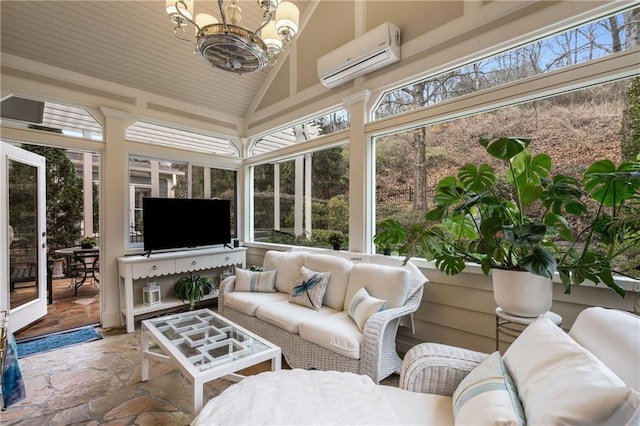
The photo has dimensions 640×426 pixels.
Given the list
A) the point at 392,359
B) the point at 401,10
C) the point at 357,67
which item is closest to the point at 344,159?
the point at 357,67

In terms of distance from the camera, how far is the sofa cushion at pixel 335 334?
85.7 inches

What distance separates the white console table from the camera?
359 centimetres

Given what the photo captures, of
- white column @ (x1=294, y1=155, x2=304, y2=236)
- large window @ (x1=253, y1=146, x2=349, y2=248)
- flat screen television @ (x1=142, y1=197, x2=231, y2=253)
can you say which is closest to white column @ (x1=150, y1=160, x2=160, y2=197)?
flat screen television @ (x1=142, y1=197, x2=231, y2=253)

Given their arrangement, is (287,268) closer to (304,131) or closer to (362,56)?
(304,131)

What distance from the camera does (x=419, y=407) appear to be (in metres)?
1.34

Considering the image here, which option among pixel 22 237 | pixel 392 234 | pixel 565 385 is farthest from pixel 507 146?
pixel 22 237

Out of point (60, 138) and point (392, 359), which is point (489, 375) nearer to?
point (392, 359)

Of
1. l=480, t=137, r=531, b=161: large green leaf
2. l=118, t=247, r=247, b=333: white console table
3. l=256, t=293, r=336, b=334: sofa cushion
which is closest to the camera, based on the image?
l=480, t=137, r=531, b=161: large green leaf

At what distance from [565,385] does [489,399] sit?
0.25 metres

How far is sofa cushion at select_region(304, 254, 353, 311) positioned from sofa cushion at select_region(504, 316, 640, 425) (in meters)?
1.77

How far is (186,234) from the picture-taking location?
418cm

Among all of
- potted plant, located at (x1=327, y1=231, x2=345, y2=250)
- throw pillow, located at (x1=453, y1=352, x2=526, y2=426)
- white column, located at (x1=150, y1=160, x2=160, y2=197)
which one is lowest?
throw pillow, located at (x1=453, y1=352, x2=526, y2=426)

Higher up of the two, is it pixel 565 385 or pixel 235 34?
pixel 235 34

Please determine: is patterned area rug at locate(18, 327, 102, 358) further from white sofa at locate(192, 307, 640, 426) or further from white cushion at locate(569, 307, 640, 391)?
white cushion at locate(569, 307, 640, 391)
